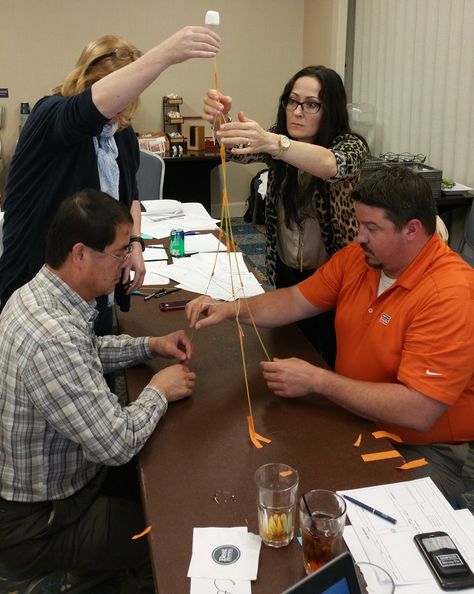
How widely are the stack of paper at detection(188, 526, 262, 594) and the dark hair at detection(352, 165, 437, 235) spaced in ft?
3.10

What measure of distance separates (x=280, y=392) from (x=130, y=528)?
1.75 feet

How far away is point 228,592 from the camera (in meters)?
1.03

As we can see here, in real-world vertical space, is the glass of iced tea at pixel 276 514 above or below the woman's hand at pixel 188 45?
below

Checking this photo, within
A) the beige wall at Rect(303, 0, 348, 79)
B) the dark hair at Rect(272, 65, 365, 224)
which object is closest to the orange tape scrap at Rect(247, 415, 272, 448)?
the dark hair at Rect(272, 65, 365, 224)

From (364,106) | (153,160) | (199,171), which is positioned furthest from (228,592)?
(199,171)

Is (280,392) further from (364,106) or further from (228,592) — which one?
(364,106)

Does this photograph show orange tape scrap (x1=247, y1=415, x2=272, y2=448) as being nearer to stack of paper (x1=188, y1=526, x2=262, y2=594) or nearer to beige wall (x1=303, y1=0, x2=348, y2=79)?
stack of paper (x1=188, y1=526, x2=262, y2=594)

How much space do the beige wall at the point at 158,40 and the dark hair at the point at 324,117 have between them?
423 centimetres

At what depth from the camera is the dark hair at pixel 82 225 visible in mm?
1500

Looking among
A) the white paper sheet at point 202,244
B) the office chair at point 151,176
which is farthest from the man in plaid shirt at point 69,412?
the office chair at point 151,176

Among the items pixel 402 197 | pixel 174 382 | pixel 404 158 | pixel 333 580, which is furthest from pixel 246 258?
pixel 333 580

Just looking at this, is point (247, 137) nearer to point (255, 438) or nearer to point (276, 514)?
point (255, 438)

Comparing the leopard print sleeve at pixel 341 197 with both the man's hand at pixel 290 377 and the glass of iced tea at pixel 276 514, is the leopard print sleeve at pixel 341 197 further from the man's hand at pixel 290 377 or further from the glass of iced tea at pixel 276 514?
the glass of iced tea at pixel 276 514

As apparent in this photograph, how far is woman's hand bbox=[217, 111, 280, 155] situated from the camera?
66.6 inches
